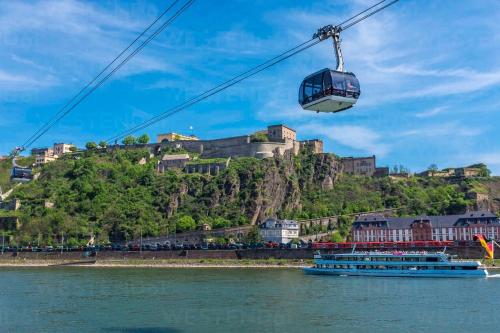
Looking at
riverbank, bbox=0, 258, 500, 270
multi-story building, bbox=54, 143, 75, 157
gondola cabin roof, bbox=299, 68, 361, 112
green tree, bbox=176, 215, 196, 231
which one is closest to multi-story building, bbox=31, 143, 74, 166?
multi-story building, bbox=54, 143, 75, 157

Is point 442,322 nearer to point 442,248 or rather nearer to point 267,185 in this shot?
point 442,248

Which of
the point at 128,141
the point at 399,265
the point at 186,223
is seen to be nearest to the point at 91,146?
the point at 128,141

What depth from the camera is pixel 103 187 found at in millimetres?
102875

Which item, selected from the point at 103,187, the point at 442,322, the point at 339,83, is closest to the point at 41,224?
the point at 103,187

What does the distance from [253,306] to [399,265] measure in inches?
972

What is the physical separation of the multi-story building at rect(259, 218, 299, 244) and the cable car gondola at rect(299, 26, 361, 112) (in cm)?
6491

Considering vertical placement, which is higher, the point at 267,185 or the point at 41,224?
the point at 267,185

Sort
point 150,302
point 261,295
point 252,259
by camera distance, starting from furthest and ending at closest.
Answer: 1. point 252,259
2. point 261,295
3. point 150,302

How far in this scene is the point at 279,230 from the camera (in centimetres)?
8244

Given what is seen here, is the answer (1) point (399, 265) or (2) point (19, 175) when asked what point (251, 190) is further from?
(2) point (19, 175)

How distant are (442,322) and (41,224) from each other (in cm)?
7959

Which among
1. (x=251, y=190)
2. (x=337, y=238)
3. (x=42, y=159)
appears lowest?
(x=337, y=238)

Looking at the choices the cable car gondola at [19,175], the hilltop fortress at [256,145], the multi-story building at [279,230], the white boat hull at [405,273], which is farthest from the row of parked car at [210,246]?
the cable car gondola at [19,175]

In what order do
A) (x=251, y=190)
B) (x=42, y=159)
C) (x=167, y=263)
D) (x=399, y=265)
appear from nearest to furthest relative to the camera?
(x=399, y=265) < (x=167, y=263) < (x=251, y=190) < (x=42, y=159)
